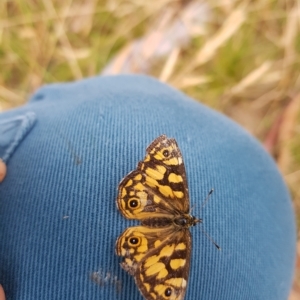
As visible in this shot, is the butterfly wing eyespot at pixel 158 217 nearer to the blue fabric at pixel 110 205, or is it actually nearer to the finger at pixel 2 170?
the blue fabric at pixel 110 205

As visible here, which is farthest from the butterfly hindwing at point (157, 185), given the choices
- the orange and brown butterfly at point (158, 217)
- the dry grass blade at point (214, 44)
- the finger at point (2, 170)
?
the dry grass blade at point (214, 44)

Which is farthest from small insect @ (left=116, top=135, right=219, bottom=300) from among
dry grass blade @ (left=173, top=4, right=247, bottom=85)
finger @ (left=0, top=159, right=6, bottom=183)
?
dry grass blade @ (left=173, top=4, right=247, bottom=85)

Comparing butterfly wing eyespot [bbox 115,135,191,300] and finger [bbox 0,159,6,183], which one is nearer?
butterfly wing eyespot [bbox 115,135,191,300]

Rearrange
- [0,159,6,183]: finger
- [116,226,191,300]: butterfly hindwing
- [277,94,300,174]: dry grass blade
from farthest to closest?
[277,94,300,174]: dry grass blade → [0,159,6,183]: finger → [116,226,191,300]: butterfly hindwing

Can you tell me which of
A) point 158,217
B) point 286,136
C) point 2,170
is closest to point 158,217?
point 158,217

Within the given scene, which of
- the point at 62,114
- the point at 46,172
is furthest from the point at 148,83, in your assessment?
the point at 46,172

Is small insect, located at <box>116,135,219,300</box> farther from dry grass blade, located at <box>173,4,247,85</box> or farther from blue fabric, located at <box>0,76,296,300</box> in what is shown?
dry grass blade, located at <box>173,4,247,85</box>

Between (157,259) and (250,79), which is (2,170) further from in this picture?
(250,79)

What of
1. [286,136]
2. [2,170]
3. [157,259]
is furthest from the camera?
[286,136]
